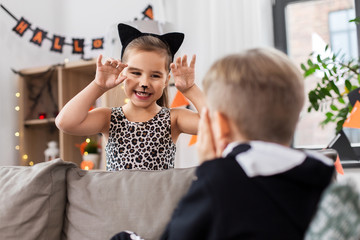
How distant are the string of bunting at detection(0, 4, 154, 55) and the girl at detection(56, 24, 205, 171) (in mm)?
1473

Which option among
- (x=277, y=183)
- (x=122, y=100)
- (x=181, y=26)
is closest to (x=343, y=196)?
(x=277, y=183)

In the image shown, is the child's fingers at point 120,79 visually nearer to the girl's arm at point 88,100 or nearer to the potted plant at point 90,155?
the girl's arm at point 88,100

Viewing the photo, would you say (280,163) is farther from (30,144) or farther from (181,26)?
(30,144)

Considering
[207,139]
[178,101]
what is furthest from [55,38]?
[207,139]

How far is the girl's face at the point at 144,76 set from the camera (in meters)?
1.43

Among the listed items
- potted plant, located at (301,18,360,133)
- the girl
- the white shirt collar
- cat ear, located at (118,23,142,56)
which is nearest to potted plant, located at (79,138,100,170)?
the girl

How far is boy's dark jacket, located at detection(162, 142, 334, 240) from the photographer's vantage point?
608 mm

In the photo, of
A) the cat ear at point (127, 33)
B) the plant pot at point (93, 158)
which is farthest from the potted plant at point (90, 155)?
the cat ear at point (127, 33)

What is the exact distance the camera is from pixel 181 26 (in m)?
2.76

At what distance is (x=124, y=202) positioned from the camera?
3.64 ft

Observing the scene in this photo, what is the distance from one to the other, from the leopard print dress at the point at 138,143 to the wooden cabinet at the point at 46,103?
131cm

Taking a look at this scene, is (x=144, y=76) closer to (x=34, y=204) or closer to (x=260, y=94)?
(x=34, y=204)

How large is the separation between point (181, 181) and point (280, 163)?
509mm

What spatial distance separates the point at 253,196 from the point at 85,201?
26.2 inches
